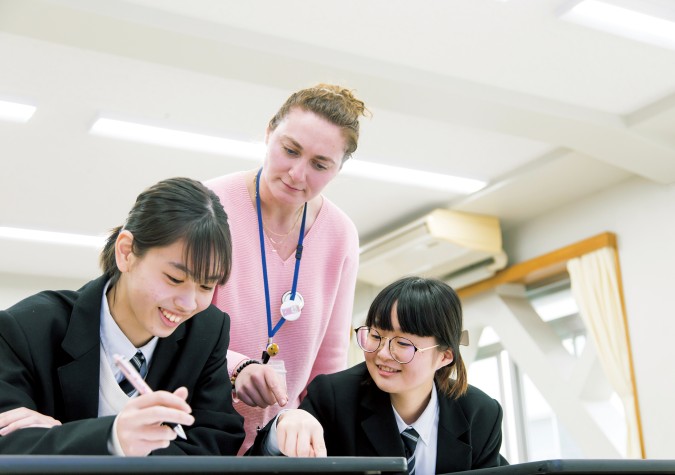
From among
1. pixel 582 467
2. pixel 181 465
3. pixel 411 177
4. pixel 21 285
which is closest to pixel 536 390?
pixel 411 177

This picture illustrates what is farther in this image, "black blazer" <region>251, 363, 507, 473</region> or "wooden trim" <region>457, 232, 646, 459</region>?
"wooden trim" <region>457, 232, 646, 459</region>

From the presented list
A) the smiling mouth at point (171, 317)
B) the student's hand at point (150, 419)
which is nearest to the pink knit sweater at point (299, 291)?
the smiling mouth at point (171, 317)

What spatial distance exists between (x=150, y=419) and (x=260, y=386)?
2.07 ft

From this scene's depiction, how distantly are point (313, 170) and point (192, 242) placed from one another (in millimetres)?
617

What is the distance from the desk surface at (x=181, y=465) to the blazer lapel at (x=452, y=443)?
73 cm

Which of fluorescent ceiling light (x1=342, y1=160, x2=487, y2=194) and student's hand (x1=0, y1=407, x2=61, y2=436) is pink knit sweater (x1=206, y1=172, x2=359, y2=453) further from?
fluorescent ceiling light (x1=342, y1=160, x2=487, y2=194)

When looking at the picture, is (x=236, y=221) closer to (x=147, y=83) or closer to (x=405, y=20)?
(x=405, y=20)

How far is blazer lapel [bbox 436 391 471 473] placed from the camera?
1.72m

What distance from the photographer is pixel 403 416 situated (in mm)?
1851

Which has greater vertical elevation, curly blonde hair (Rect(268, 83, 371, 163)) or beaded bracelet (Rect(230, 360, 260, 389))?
curly blonde hair (Rect(268, 83, 371, 163))

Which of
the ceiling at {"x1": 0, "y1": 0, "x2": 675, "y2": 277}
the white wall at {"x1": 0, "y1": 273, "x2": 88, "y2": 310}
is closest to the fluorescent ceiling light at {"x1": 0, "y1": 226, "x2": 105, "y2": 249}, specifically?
the ceiling at {"x1": 0, "y1": 0, "x2": 675, "y2": 277}

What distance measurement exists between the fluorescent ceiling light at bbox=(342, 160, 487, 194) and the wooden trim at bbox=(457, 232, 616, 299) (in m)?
0.69

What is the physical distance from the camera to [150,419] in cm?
106

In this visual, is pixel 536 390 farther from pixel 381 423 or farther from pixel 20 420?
pixel 20 420
